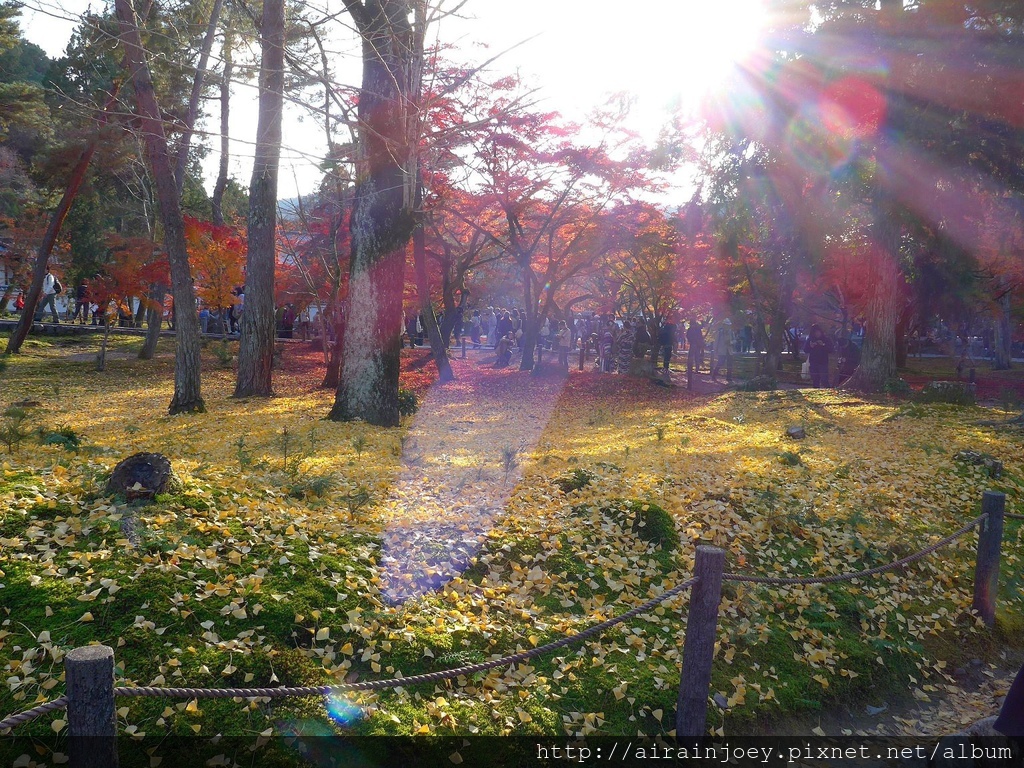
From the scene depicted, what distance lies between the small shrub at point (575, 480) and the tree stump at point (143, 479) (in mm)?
3226

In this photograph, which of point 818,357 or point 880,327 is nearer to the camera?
point 880,327

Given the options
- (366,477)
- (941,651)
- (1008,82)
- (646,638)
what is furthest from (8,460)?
(1008,82)

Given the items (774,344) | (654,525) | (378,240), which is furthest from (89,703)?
(774,344)

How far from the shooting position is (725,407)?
14547 millimetres

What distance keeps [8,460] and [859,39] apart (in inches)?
592

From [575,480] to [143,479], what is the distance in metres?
3.56

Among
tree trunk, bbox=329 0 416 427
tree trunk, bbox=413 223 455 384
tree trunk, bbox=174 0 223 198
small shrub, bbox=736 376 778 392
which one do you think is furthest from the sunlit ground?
tree trunk, bbox=413 223 455 384

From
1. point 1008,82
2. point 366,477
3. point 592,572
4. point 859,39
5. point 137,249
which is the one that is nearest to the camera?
point 592,572

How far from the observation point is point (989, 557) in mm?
5340

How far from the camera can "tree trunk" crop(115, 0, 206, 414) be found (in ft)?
30.6

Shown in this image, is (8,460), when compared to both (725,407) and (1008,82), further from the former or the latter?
(1008,82)

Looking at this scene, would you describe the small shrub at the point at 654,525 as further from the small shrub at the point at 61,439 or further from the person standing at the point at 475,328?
the person standing at the point at 475,328

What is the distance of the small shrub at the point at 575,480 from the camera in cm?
639

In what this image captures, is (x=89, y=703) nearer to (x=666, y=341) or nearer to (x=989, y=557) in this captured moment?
(x=989, y=557)
